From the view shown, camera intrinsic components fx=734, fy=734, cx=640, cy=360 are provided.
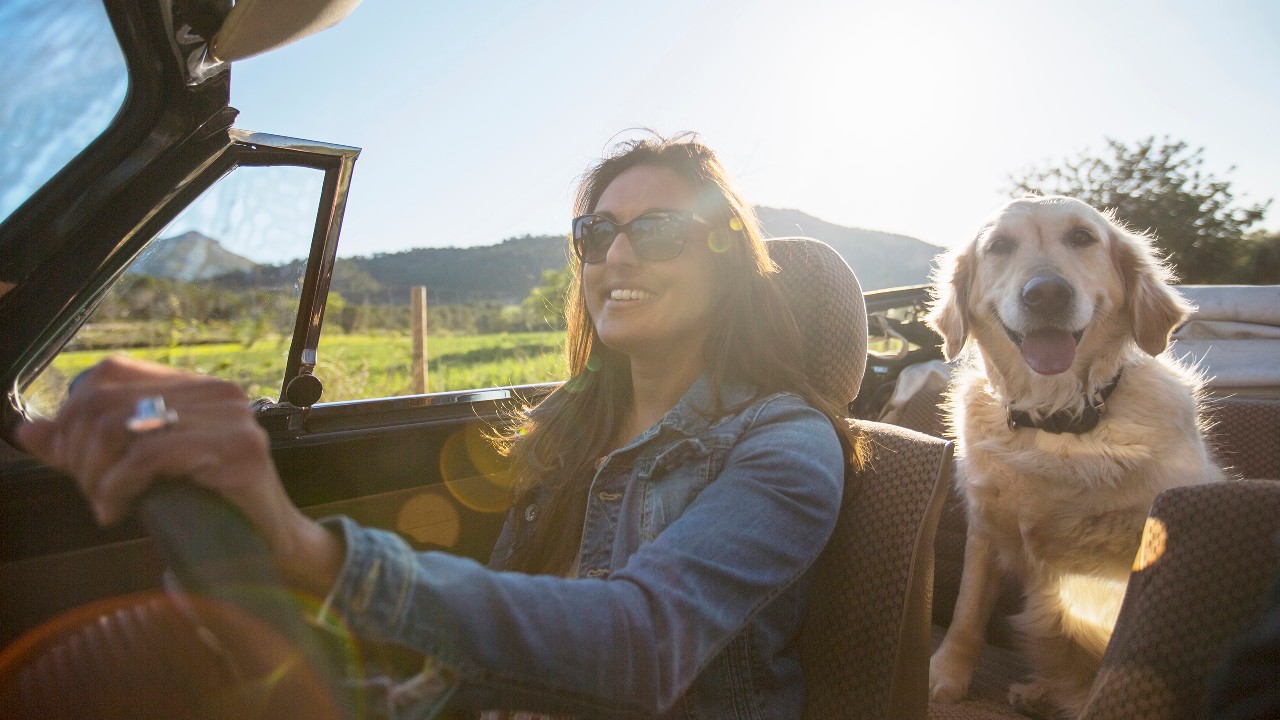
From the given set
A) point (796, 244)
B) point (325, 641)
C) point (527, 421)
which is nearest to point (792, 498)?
point (325, 641)

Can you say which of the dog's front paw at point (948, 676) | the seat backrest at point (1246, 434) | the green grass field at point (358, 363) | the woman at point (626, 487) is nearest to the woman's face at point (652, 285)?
the woman at point (626, 487)

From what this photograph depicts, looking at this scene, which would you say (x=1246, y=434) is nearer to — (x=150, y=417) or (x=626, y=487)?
(x=626, y=487)

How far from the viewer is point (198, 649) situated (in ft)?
3.70

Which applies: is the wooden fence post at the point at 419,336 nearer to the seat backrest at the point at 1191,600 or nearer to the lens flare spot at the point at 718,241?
the lens flare spot at the point at 718,241

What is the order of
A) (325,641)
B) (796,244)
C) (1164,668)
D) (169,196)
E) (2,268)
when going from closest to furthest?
(325,641), (1164,668), (2,268), (169,196), (796,244)

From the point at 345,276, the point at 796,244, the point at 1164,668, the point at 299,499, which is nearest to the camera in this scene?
the point at 1164,668

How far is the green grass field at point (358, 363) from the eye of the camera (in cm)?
193

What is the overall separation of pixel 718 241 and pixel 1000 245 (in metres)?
1.67

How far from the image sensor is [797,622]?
1533mm

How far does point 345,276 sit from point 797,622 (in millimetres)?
1977

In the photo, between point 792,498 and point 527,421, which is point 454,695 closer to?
point 792,498

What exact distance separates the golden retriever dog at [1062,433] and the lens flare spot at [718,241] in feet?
4.66

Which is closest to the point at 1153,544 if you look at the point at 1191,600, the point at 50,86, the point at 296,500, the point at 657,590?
the point at 1191,600

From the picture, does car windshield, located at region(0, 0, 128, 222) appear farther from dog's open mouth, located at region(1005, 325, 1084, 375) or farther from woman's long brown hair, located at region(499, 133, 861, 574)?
dog's open mouth, located at region(1005, 325, 1084, 375)
